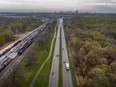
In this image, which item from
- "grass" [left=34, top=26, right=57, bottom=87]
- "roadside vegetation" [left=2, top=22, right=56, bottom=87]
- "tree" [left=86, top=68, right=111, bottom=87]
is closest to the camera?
"tree" [left=86, top=68, right=111, bottom=87]

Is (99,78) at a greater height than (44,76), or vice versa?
(99,78)


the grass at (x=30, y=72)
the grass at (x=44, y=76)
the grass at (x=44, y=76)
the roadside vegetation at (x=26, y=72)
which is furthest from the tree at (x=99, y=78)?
the grass at (x=30, y=72)

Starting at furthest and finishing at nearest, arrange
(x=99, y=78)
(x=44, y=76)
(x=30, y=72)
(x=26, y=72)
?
(x=30, y=72) < (x=26, y=72) < (x=44, y=76) < (x=99, y=78)

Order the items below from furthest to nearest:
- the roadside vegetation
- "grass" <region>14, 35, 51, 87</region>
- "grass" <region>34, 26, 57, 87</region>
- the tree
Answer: "grass" <region>34, 26, 57, 87</region> < "grass" <region>14, 35, 51, 87</region> < the roadside vegetation < the tree

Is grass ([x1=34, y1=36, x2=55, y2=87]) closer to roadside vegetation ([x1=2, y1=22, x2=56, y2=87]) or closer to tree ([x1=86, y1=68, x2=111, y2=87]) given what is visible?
roadside vegetation ([x1=2, y1=22, x2=56, y2=87])

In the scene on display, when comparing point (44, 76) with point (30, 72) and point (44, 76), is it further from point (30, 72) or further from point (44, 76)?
point (30, 72)

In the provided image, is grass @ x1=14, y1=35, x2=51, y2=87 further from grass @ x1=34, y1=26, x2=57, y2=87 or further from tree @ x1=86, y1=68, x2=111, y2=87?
tree @ x1=86, y1=68, x2=111, y2=87

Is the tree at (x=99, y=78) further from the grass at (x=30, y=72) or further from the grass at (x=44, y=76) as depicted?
the grass at (x=30, y=72)

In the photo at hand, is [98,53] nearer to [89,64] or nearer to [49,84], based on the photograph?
[89,64]

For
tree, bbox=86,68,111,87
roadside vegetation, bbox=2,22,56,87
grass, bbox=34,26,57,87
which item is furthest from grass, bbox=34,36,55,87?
tree, bbox=86,68,111,87

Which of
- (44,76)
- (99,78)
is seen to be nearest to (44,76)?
(44,76)

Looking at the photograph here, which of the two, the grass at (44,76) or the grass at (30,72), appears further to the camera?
the grass at (44,76)

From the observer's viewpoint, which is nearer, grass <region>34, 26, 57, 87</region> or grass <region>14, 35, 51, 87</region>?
grass <region>14, 35, 51, 87</region>

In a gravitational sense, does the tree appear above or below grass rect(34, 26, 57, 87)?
above
